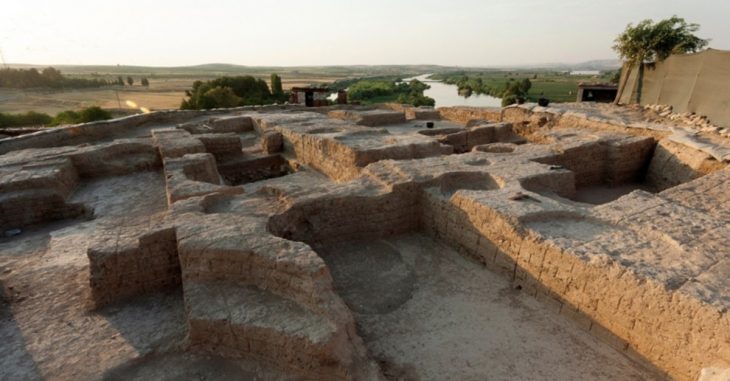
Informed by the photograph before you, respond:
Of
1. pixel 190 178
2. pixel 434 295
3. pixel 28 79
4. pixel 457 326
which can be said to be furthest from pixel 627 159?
pixel 28 79

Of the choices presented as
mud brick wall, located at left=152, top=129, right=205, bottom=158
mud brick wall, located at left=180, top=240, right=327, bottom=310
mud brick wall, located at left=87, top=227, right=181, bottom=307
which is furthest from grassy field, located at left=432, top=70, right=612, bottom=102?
mud brick wall, located at left=87, top=227, right=181, bottom=307

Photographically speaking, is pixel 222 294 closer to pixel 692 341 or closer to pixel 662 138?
pixel 692 341

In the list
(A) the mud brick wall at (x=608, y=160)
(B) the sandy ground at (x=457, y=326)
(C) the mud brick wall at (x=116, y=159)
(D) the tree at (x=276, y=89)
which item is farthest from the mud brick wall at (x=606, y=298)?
(D) the tree at (x=276, y=89)

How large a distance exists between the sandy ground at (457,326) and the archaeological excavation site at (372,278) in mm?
20

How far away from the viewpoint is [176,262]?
4.45 m

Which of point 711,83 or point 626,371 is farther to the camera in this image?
point 711,83

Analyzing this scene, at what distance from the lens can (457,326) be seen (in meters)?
4.06

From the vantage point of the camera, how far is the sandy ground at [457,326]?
353 cm

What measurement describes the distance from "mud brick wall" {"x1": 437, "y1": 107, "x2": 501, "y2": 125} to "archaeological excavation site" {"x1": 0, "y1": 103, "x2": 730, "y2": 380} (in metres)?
7.33

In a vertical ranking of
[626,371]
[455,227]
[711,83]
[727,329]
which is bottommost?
[626,371]

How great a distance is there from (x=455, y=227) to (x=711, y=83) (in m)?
9.97

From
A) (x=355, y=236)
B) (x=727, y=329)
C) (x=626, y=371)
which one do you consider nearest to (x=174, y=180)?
(x=355, y=236)

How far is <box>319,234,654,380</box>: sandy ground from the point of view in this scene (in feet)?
11.6

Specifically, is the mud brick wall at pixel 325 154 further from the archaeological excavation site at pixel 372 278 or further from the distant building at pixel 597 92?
the distant building at pixel 597 92
